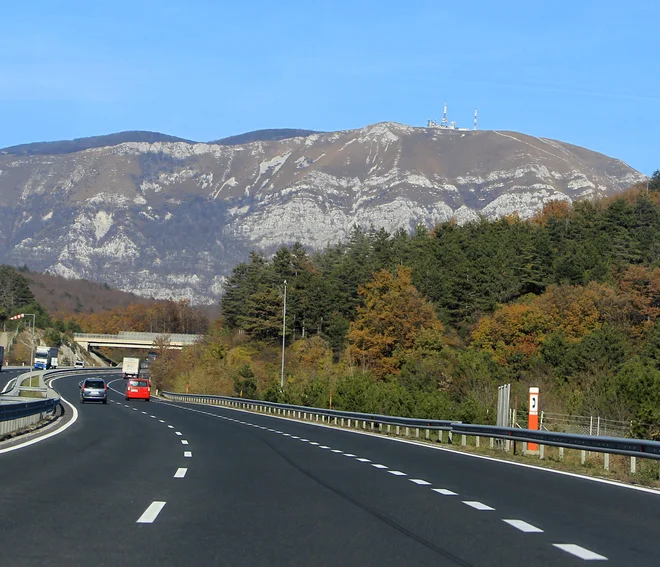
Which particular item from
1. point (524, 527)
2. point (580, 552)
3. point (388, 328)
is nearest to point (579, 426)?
point (524, 527)

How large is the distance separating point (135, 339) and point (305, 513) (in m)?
171

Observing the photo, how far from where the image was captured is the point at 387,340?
10256 centimetres

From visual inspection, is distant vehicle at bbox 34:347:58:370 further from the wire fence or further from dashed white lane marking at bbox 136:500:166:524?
dashed white lane marking at bbox 136:500:166:524

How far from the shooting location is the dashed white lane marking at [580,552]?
911cm

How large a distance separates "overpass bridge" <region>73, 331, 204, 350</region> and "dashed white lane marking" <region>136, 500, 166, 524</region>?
158m

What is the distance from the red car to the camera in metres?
82.9

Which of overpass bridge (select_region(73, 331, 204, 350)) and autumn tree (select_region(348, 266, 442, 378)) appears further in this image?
overpass bridge (select_region(73, 331, 204, 350))

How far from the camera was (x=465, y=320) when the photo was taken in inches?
4604

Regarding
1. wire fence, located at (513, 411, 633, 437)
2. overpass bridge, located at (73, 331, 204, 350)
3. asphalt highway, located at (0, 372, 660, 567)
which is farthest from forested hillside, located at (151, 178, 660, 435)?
asphalt highway, located at (0, 372, 660, 567)

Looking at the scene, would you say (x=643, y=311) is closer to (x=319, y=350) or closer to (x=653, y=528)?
(x=319, y=350)

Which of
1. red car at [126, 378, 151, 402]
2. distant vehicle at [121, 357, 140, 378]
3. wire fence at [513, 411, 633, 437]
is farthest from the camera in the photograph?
distant vehicle at [121, 357, 140, 378]

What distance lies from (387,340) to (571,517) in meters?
90.5

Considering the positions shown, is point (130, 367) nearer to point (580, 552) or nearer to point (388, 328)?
point (388, 328)

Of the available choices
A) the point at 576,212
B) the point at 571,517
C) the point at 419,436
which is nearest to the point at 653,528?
the point at 571,517
